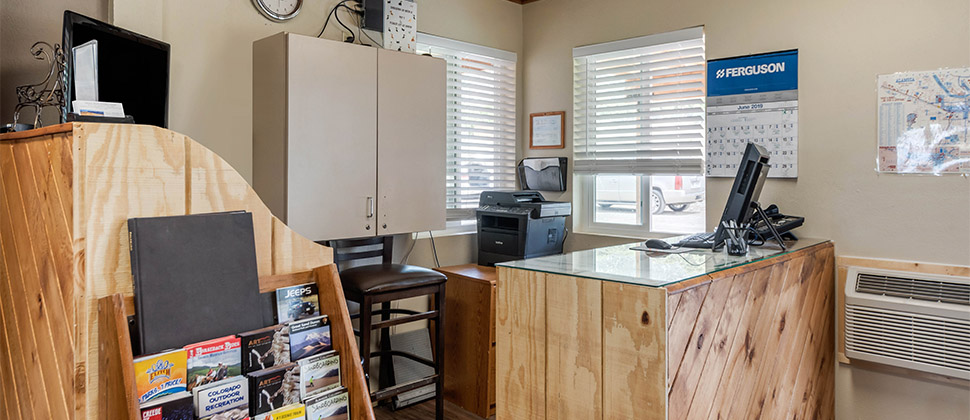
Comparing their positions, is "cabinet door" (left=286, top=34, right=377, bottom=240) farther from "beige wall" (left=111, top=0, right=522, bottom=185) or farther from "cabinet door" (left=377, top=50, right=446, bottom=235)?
"beige wall" (left=111, top=0, right=522, bottom=185)

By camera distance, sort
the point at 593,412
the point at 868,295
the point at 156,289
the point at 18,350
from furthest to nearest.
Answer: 1. the point at 868,295
2. the point at 593,412
3. the point at 18,350
4. the point at 156,289

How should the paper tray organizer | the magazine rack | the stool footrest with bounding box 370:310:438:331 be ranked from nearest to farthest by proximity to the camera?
the magazine rack → the stool footrest with bounding box 370:310:438:331 → the paper tray organizer

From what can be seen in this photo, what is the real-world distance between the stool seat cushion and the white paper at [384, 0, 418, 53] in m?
1.29

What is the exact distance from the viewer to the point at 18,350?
1480 millimetres

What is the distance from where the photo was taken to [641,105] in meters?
3.72

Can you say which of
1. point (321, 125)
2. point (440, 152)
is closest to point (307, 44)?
point (321, 125)

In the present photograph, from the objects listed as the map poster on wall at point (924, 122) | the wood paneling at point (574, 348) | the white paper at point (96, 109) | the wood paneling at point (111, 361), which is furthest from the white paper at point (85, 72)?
the map poster on wall at point (924, 122)

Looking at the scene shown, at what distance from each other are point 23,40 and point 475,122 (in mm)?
2469

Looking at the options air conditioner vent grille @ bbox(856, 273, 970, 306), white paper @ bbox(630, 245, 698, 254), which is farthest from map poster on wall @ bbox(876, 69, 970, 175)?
white paper @ bbox(630, 245, 698, 254)

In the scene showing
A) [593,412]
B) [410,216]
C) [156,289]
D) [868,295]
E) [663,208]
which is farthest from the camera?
[663,208]

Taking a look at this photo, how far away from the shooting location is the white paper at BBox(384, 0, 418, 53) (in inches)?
131

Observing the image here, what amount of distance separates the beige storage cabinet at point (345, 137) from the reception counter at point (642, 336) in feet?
4.27

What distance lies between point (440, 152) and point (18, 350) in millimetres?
2161

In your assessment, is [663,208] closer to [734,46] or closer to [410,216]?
[734,46]
